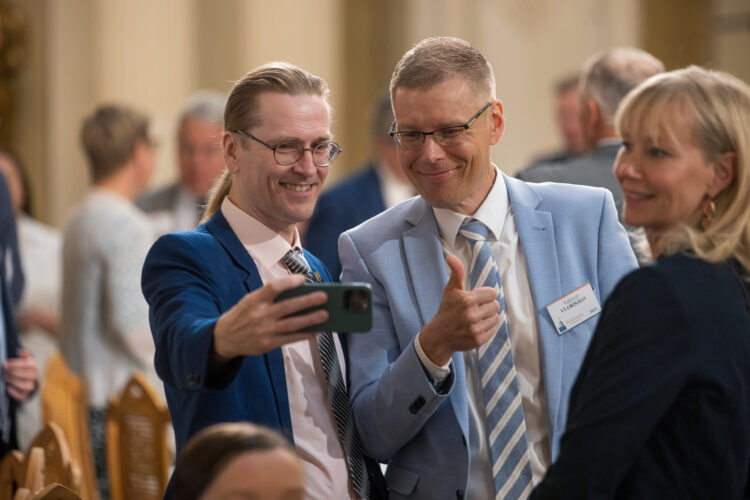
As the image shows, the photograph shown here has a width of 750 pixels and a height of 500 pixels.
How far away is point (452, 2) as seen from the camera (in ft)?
27.0

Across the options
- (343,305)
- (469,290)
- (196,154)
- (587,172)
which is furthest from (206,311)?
(196,154)

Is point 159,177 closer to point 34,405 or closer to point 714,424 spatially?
point 34,405

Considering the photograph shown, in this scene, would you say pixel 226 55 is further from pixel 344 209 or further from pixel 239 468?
pixel 239 468

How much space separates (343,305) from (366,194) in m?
4.09

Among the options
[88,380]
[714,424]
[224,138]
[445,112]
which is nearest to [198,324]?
[224,138]

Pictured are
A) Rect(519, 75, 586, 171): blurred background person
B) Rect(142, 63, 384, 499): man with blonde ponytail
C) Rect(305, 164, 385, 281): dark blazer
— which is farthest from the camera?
Rect(519, 75, 586, 171): blurred background person

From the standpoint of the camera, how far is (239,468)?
1729 millimetres

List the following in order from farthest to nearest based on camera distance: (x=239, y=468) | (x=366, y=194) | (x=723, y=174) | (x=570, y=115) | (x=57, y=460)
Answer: (x=570, y=115), (x=366, y=194), (x=57, y=460), (x=723, y=174), (x=239, y=468)

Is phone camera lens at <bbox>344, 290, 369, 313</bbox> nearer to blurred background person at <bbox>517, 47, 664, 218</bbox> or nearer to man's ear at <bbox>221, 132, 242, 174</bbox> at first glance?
man's ear at <bbox>221, 132, 242, 174</bbox>

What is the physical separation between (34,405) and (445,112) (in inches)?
131

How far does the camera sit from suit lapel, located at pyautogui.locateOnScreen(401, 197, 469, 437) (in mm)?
2420

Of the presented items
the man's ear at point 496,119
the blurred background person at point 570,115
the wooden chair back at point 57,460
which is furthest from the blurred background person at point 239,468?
the blurred background person at point 570,115

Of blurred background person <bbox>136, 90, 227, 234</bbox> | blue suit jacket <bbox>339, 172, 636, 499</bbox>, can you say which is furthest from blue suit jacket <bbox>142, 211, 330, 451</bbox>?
blurred background person <bbox>136, 90, 227, 234</bbox>

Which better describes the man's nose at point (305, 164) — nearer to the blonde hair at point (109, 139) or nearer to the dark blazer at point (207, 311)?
the dark blazer at point (207, 311)
